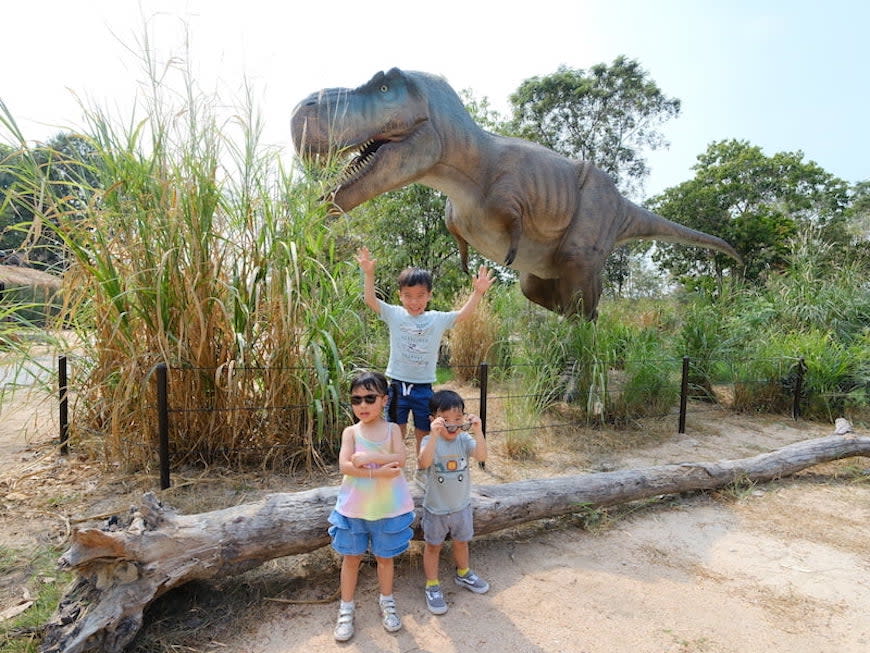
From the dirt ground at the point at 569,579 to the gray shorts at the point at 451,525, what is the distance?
0.18m

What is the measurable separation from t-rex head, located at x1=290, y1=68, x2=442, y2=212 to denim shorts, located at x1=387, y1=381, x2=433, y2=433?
1.32 meters

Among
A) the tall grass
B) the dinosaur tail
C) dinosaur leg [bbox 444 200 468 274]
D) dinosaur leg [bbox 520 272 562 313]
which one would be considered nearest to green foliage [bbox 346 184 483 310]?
dinosaur leg [bbox 520 272 562 313]

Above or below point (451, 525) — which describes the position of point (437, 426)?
above

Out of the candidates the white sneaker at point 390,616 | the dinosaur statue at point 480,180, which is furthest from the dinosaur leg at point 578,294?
the white sneaker at point 390,616

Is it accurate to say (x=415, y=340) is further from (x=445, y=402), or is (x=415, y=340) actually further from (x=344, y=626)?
(x=344, y=626)

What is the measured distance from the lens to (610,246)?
4.38 metres

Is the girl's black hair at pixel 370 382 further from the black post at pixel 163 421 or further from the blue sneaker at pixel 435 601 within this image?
the black post at pixel 163 421

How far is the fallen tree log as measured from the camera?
50.8 inches

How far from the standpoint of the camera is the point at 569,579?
1788mm

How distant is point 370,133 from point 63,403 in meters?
2.20

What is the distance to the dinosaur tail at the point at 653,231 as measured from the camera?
475cm

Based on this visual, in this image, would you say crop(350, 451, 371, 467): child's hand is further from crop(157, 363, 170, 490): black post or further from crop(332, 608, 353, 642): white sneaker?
crop(157, 363, 170, 490): black post

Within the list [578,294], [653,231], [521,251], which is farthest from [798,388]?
[521,251]

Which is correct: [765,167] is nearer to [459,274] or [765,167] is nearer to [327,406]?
[459,274]
